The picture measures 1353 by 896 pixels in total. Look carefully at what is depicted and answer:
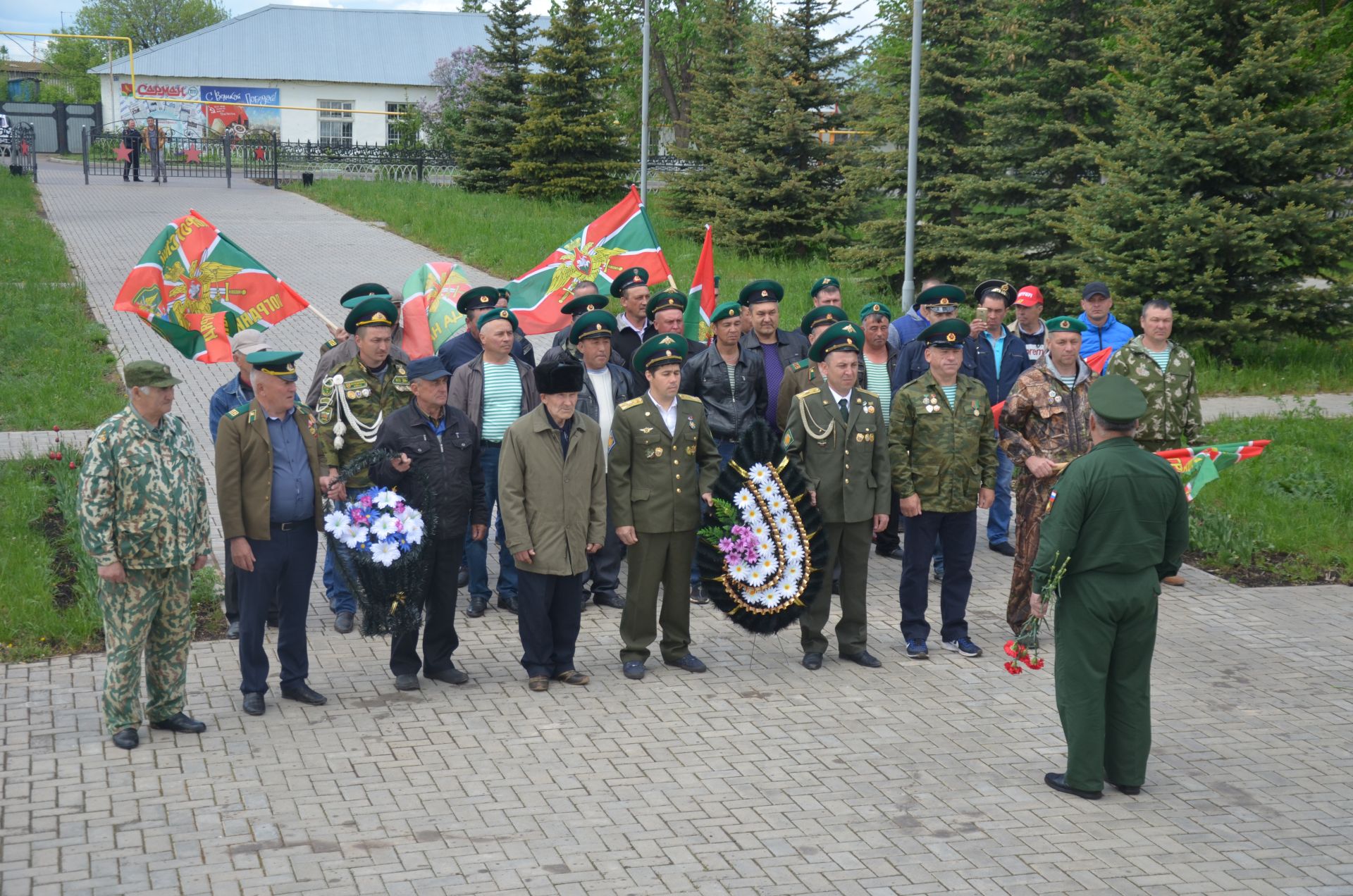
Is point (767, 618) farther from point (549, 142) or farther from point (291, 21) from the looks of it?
point (291, 21)

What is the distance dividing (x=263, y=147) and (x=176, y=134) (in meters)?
21.5

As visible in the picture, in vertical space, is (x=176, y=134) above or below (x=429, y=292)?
above

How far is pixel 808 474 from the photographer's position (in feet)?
26.8

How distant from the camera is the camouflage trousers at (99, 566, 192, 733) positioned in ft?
21.8

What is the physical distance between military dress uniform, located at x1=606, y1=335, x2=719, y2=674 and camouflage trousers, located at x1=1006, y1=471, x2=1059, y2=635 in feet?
7.23

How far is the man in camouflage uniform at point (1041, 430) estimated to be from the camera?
8.66 metres

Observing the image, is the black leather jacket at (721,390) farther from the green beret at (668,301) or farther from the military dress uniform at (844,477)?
the military dress uniform at (844,477)

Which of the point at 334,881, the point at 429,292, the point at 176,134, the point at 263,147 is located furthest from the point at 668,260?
the point at 176,134

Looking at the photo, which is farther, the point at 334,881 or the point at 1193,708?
the point at 1193,708

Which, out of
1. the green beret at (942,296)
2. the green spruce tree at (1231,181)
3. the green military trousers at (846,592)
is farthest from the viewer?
the green spruce tree at (1231,181)

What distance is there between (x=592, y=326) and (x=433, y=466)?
1.60 metres

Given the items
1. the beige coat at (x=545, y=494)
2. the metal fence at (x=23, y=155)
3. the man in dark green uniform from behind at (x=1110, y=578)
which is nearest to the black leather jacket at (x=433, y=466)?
the beige coat at (x=545, y=494)

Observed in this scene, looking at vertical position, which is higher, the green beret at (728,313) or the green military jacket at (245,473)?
the green beret at (728,313)

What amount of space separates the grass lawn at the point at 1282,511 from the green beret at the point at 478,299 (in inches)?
240
